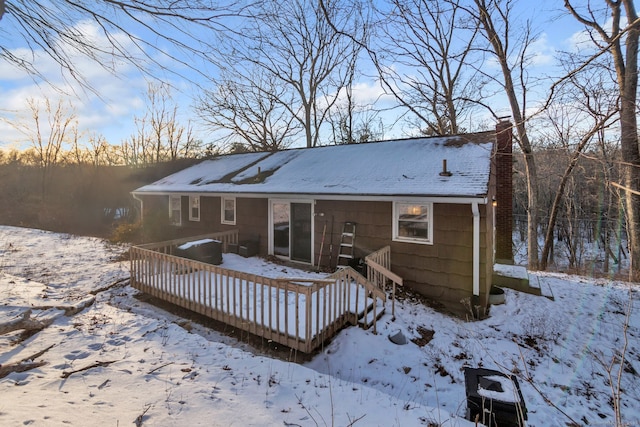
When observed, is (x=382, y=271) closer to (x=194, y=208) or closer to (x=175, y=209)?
(x=194, y=208)

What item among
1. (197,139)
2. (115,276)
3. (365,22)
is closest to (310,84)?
(197,139)

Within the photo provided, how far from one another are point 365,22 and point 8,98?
15.6 ft

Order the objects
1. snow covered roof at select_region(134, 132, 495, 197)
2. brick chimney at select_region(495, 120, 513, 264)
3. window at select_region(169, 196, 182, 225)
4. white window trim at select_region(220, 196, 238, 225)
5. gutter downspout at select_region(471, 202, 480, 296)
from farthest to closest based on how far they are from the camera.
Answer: window at select_region(169, 196, 182, 225), white window trim at select_region(220, 196, 238, 225), brick chimney at select_region(495, 120, 513, 264), snow covered roof at select_region(134, 132, 495, 197), gutter downspout at select_region(471, 202, 480, 296)

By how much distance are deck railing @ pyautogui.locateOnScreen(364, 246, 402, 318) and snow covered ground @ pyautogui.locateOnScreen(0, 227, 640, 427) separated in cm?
52

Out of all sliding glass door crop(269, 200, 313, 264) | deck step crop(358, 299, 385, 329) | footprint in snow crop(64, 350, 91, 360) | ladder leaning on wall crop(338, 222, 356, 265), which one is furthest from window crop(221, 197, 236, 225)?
footprint in snow crop(64, 350, 91, 360)

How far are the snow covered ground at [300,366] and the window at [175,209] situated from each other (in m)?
5.72

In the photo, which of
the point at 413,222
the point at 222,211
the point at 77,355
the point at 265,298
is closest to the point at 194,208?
the point at 222,211

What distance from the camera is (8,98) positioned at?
4109mm

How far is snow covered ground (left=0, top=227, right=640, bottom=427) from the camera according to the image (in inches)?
121

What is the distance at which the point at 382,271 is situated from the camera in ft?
22.3

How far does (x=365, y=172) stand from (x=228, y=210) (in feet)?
18.6

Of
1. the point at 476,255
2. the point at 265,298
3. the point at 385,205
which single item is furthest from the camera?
the point at 385,205

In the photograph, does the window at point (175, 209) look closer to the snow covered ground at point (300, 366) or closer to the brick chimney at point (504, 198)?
the snow covered ground at point (300, 366)

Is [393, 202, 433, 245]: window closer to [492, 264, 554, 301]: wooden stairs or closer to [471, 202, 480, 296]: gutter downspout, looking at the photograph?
[471, 202, 480, 296]: gutter downspout
